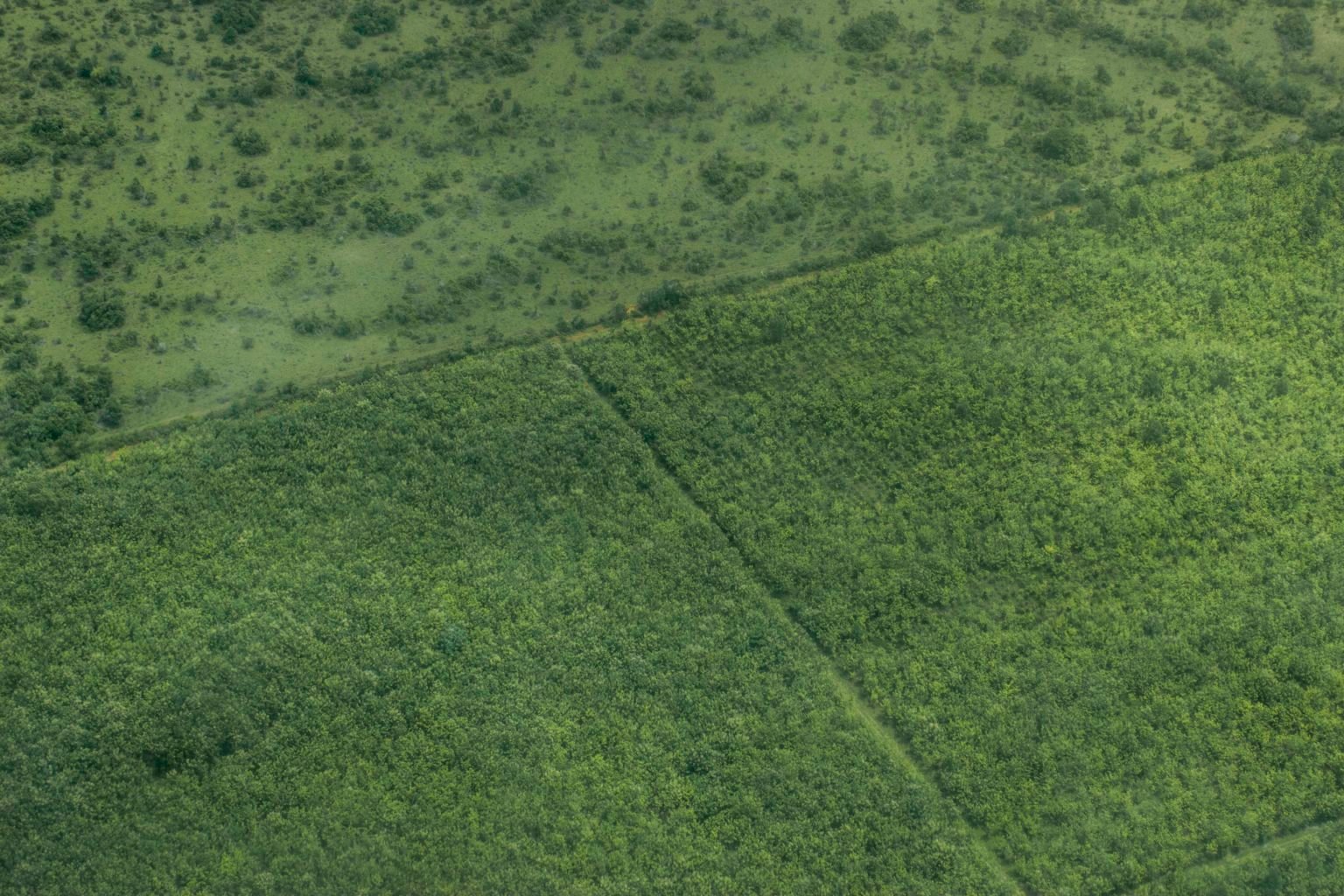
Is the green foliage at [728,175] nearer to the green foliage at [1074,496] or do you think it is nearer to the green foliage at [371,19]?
the green foliage at [1074,496]

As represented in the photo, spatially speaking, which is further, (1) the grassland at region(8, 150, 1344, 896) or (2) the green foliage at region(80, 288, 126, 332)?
(2) the green foliage at region(80, 288, 126, 332)

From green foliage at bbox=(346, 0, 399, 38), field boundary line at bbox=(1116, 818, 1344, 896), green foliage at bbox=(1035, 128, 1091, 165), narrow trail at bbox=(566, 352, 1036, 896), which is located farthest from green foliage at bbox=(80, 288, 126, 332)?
field boundary line at bbox=(1116, 818, 1344, 896)

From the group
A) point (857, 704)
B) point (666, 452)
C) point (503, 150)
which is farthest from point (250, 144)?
point (857, 704)

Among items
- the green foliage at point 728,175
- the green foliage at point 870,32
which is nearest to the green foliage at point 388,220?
the green foliage at point 728,175

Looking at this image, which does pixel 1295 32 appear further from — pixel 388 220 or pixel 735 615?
pixel 388 220

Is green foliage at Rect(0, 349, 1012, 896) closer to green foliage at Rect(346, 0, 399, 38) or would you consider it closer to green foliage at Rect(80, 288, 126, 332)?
green foliage at Rect(80, 288, 126, 332)

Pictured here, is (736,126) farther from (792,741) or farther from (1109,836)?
(1109,836)
